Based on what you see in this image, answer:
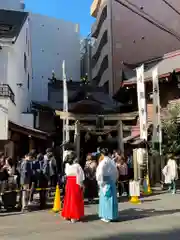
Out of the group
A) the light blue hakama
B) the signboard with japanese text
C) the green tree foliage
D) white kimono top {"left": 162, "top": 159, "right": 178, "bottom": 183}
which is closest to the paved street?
the light blue hakama

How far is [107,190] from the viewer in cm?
912

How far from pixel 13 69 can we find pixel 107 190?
1493 cm

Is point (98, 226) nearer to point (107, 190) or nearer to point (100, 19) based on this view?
point (107, 190)

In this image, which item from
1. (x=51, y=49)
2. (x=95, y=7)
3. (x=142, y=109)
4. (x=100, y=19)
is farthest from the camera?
(x=95, y=7)

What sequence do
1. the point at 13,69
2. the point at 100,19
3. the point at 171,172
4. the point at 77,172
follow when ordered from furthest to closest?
the point at 100,19
the point at 13,69
the point at 171,172
the point at 77,172

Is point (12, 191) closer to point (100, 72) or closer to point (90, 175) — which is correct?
point (90, 175)

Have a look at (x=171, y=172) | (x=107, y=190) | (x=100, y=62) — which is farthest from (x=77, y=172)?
(x=100, y=62)

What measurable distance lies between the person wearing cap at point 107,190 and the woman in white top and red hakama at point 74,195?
0.53m

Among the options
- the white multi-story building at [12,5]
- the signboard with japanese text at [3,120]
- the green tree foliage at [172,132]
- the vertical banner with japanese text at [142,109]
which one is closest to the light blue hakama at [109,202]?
the vertical banner with japanese text at [142,109]

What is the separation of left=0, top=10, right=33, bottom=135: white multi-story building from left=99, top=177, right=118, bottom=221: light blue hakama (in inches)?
392

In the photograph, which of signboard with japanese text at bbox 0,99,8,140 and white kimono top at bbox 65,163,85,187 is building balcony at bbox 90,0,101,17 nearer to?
signboard with japanese text at bbox 0,99,8,140

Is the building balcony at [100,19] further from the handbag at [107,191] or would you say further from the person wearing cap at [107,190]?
the handbag at [107,191]

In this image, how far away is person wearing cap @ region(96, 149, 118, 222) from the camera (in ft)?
29.7

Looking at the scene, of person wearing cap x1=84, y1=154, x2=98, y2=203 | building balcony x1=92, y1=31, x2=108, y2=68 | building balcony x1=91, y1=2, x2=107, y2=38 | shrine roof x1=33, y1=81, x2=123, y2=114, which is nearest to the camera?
person wearing cap x1=84, y1=154, x2=98, y2=203
